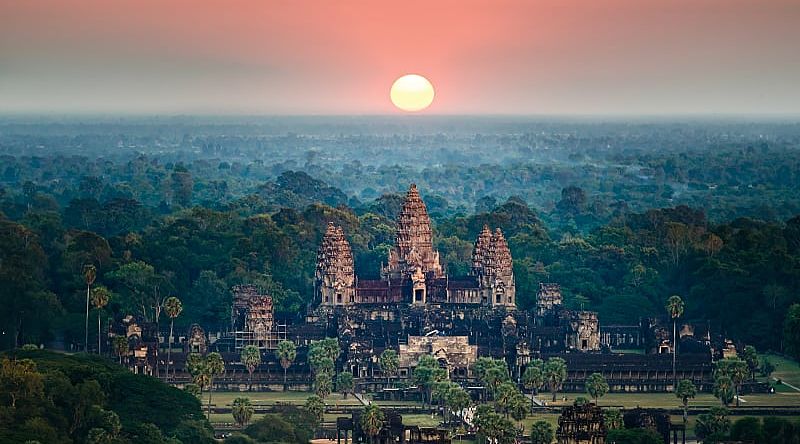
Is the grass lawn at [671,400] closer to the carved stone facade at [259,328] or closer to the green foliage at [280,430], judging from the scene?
the green foliage at [280,430]

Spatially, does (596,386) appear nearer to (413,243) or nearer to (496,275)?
(496,275)

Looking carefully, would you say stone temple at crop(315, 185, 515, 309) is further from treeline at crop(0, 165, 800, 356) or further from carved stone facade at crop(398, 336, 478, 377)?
carved stone facade at crop(398, 336, 478, 377)

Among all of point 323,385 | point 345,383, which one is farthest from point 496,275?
point 323,385

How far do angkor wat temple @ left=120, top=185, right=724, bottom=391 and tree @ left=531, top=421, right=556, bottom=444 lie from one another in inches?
551

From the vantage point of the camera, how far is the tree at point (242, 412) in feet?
226

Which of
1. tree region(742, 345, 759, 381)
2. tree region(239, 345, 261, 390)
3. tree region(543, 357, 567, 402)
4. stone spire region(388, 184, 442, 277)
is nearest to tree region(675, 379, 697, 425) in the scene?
tree region(543, 357, 567, 402)

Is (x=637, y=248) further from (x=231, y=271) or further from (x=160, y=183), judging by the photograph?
(x=160, y=183)

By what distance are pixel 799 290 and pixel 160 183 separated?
99.9 m

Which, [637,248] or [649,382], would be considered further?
[637,248]

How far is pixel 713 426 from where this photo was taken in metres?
65.2

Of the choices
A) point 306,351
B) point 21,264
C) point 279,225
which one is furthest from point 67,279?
point 279,225

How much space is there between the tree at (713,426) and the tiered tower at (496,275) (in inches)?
1047

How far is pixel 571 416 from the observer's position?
56938 mm

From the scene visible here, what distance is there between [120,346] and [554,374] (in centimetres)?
1798
